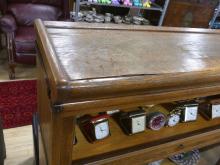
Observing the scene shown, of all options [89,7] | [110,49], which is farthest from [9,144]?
[89,7]

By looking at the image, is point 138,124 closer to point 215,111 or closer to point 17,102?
point 215,111

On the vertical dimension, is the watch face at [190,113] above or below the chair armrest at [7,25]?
below

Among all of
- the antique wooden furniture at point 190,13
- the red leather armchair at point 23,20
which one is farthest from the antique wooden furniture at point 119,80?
A: the antique wooden furniture at point 190,13

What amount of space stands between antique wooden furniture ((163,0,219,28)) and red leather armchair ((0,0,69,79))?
1.38 metres

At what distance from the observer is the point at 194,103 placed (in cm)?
99

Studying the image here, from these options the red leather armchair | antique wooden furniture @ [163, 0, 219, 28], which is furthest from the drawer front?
antique wooden furniture @ [163, 0, 219, 28]

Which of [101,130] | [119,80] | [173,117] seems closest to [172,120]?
[173,117]

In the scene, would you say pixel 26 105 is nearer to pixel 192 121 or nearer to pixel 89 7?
pixel 192 121

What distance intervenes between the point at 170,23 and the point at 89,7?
3.63ft

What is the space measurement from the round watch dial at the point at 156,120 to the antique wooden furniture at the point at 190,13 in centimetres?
229

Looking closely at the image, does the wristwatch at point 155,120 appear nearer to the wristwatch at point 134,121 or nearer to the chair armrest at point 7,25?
the wristwatch at point 134,121

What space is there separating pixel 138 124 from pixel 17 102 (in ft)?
4.44

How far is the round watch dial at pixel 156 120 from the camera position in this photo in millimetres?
902

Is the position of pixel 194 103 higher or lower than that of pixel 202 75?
lower
